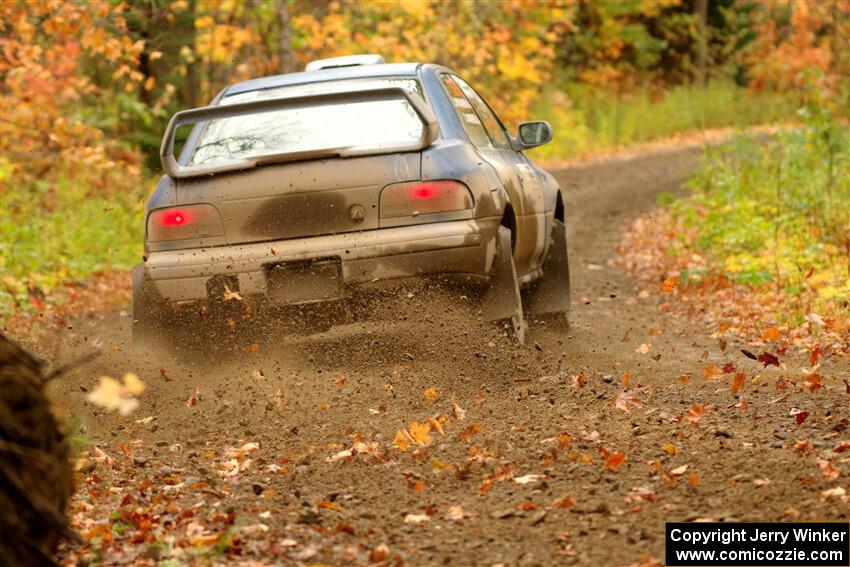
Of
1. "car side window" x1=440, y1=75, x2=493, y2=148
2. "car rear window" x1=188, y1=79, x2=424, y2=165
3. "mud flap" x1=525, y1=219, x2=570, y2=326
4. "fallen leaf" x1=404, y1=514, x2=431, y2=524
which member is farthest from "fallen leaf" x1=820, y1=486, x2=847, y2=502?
"mud flap" x1=525, y1=219, x2=570, y2=326

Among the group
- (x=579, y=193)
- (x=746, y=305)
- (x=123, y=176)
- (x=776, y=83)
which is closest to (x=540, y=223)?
(x=746, y=305)

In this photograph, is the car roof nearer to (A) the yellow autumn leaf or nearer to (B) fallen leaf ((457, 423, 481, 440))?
(A) the yellow autumn leaf

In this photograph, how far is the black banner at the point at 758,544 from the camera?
3.99m

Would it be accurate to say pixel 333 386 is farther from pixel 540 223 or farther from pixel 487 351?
pixel 540 223

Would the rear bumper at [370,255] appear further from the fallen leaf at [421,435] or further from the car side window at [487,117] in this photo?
the car side window at [487,117]

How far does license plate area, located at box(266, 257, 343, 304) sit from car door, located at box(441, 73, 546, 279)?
3.84ft

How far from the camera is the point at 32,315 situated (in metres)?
10.8

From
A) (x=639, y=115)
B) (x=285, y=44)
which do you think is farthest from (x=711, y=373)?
(x=639, y=115)

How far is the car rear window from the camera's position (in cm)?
714

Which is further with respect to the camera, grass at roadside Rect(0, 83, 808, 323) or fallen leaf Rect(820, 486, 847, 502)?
grass at roadside Rect(0, 83, 808, 323)

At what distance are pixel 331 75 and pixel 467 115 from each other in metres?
0.92

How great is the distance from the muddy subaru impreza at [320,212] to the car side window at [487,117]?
3.76 ft

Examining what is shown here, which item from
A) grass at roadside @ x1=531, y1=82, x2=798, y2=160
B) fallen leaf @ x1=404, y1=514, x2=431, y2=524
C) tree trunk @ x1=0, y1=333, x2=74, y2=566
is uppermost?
tree trunk @ x1=0, y1=333, x2=74, y2=566

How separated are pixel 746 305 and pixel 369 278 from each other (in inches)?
164
